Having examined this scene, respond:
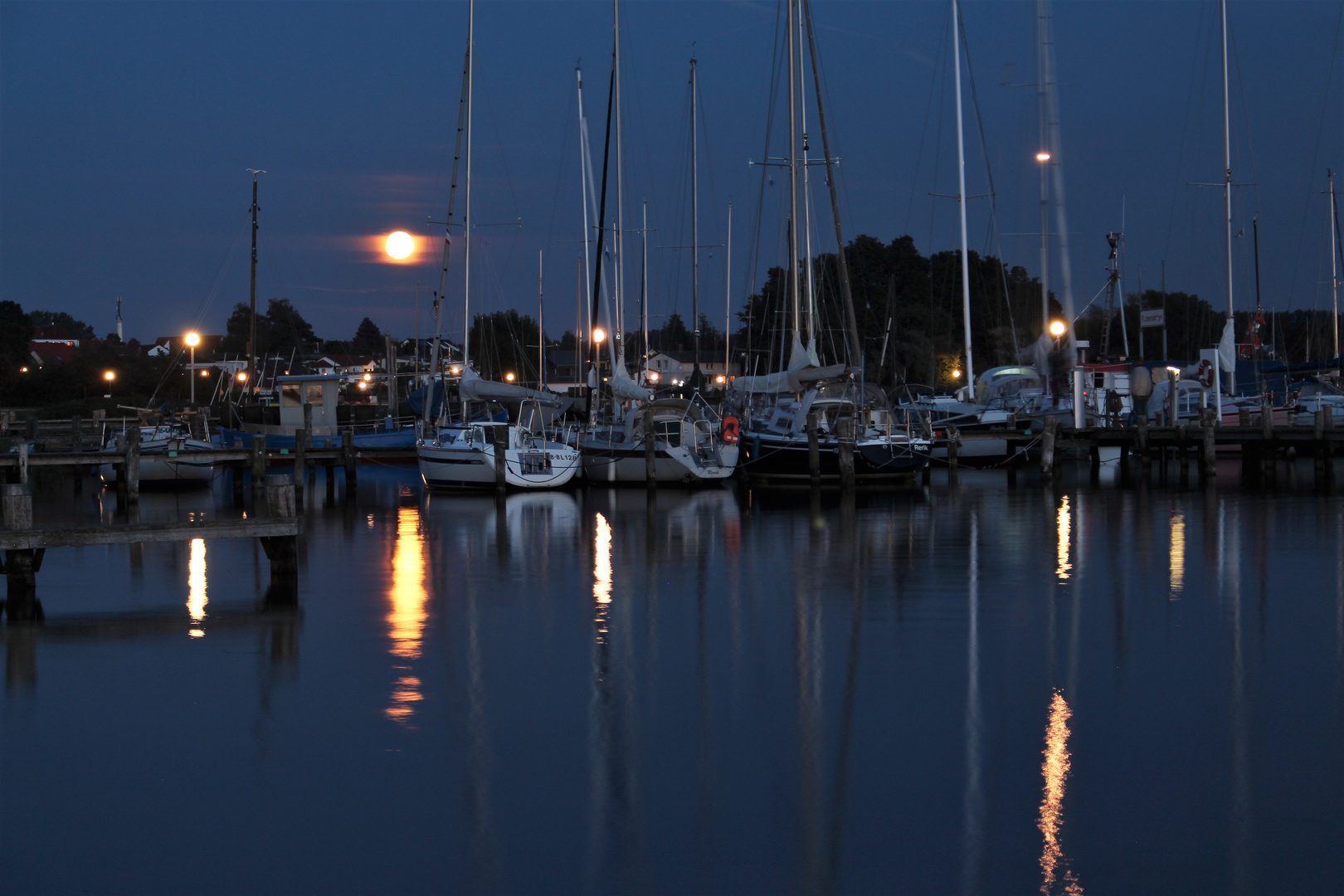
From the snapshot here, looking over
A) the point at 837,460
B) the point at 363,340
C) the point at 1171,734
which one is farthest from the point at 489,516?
the point at 363,340

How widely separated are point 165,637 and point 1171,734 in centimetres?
1029

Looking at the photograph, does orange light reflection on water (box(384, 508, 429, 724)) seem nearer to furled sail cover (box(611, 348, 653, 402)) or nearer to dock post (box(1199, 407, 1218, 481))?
furled sail cover (box(611, 348, 653, 402))

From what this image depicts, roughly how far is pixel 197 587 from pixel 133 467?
1452 centimetres

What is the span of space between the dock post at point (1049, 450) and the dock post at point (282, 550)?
21953 millimetres

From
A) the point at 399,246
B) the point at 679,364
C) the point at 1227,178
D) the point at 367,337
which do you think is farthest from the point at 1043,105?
the point at 367,337

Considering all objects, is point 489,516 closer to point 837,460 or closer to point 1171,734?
point 837,460

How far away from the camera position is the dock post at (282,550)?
15.2 metres

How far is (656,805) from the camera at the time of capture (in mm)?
8141

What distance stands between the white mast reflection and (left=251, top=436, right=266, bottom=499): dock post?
29.2ft

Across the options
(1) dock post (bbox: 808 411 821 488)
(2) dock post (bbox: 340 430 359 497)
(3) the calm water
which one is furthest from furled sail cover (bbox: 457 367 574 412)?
(3) the calm water

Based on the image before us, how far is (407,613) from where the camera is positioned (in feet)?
50.1

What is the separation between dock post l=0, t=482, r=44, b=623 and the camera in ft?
49.1

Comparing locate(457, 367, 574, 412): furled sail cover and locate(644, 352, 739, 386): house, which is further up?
locate(644, 352, 739, 386): house

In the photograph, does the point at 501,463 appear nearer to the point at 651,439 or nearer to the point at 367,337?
the point at 651,439
